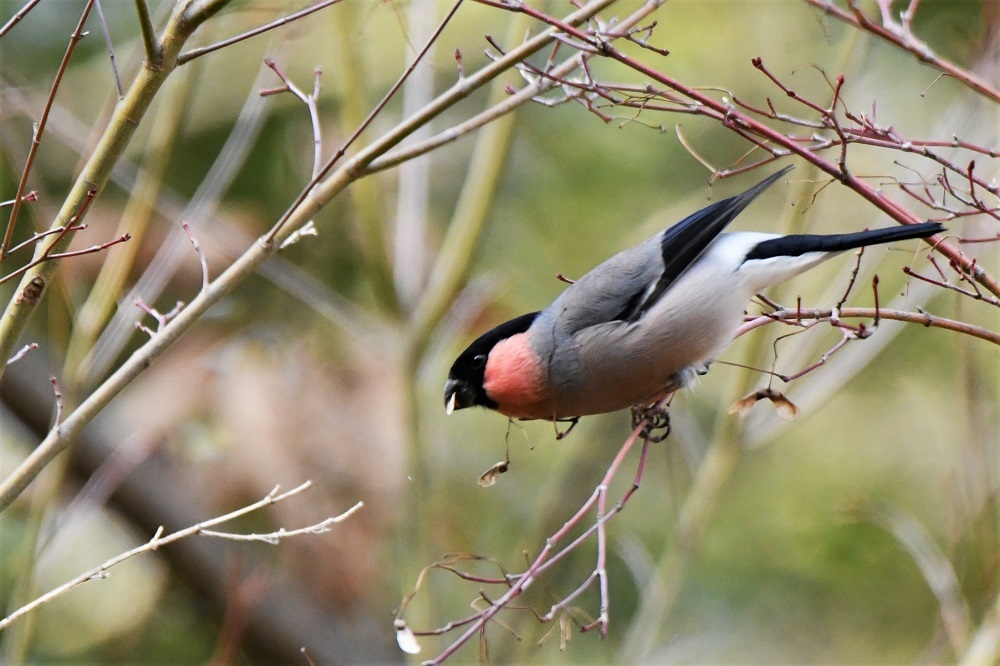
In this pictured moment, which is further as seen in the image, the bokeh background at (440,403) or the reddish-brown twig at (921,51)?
the bokeh background at (440,403)

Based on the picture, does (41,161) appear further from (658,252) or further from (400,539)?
(658,252)

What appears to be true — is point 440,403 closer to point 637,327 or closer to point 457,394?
point 457,394

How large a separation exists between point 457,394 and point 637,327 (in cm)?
50

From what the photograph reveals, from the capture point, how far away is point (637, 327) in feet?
8.14

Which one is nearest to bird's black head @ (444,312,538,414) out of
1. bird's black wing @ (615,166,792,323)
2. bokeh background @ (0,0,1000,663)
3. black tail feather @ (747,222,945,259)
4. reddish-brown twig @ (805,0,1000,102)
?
bird's black wing @ (615,166,792,323)

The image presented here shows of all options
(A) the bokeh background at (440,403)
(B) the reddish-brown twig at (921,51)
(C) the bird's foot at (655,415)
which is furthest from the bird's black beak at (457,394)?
(B) the reddish-brown twig at (921,51)

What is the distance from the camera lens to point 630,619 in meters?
5.10

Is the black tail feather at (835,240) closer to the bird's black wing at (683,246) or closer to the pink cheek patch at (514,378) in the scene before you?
the bird's black wing at (683,246)

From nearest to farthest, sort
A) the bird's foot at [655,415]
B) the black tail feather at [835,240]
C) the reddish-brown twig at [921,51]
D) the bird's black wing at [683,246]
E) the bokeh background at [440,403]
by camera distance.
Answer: the reddish-brown twig at [921,51], the black tail feather at [835,240], the bird's foot at [655,415], the bird's black wing at [683,246], the bokeh background at [440,403]

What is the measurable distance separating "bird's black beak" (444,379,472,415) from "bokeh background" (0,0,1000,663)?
0.98 metres

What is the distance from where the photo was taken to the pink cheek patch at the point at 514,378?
2408mm

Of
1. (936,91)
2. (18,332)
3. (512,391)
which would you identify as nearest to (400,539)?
(512,391)

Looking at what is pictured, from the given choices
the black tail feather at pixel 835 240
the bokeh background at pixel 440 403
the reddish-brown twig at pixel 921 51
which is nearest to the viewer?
the reddish-brown twig at pixel 921 51

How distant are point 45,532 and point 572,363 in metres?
1.86
